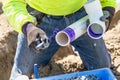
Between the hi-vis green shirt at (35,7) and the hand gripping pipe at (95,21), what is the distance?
0.27m

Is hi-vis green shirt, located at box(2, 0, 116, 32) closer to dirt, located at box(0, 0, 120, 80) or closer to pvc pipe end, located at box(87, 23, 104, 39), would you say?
pvc pipe end, located at box(87, 23, 104, 39)

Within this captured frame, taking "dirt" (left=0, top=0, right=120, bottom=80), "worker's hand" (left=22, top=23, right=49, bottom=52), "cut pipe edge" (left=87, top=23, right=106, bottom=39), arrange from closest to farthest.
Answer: "worker's hand" (left=22, top=23, right=49, bottom=52) < "cut pipe edge" (left=87, top=23, right=106, bottom=39) < "dirt" (left=0, top=0, right=120, bottom=80)

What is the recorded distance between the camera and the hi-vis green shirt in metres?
2.36

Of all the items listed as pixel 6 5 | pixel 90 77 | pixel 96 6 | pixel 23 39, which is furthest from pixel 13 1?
pixel 90 77

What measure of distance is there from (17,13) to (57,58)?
1308mm

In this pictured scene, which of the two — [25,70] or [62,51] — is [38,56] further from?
[62,51]

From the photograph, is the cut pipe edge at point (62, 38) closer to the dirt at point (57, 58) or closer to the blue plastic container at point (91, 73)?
the blue plastic container at point (91, 73)

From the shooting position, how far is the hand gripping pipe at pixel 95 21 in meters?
2.24

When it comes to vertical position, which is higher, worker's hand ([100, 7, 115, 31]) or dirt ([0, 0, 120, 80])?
worker's hand ([100, 7, 115, 31])

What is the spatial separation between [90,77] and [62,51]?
1517 millimetres

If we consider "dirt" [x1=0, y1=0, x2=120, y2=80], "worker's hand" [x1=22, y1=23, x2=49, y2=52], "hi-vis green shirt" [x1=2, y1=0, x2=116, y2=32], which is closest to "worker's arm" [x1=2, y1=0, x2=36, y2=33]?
"hi-vis green shirt" [x1=2, y1=0, x2=116, y2=32]

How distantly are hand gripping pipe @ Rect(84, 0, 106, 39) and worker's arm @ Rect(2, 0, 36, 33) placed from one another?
374 mm

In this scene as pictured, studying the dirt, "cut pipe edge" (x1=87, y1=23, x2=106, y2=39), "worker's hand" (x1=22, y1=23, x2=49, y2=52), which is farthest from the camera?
the dirt

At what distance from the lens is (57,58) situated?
3607 millimetres
